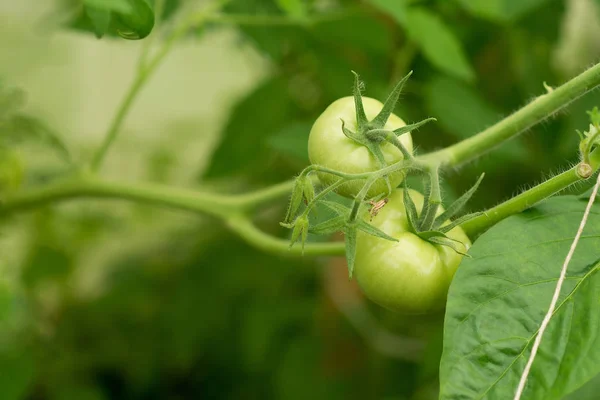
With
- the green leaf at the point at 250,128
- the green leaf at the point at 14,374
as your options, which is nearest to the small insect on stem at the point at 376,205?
the green leaf at the point at 14,374

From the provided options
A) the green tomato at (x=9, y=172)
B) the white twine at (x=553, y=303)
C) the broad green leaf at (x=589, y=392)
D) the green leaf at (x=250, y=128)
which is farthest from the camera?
the green leaf at (x=250, y=128)

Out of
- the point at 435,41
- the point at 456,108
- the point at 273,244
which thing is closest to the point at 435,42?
the point at 435,41

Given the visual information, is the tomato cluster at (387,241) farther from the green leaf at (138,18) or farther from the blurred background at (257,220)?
the blurred background at (257,220)

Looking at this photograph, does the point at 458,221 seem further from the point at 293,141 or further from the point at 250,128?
the point at 250,128

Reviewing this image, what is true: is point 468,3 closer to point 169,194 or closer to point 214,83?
point 169,194

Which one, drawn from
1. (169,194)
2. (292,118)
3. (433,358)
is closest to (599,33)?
(292,118)

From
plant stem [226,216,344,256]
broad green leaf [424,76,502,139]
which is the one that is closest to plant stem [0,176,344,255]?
plant stem [226,216,344,256]

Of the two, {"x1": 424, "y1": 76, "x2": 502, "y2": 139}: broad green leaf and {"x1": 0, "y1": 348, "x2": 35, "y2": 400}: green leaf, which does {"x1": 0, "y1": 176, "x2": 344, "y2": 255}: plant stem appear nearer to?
{"x1": 0, "y1": 348, "x2": 35, "y2": 400}: green leaf
